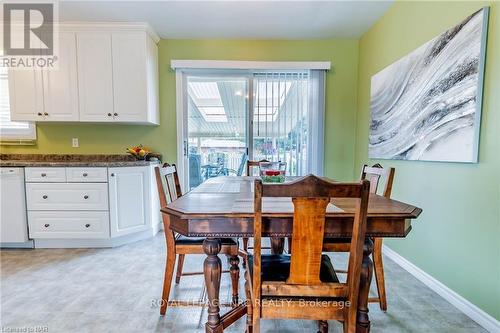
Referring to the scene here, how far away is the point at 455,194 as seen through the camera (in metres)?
1.76

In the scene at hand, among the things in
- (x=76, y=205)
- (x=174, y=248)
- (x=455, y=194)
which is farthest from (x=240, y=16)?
(x=76, y=205)

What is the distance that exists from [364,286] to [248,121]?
259 cm

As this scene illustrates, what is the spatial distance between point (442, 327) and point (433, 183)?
0.99 metres

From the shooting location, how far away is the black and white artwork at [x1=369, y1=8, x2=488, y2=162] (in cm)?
157

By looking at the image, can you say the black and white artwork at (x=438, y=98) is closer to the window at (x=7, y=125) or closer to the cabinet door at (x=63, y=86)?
the cabinet door at (x=63, y=86)

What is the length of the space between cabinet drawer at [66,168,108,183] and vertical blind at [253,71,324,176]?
184 cm

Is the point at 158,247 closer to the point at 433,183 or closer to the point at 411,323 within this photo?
the point at 411,323

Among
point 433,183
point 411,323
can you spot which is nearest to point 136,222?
point 411,323

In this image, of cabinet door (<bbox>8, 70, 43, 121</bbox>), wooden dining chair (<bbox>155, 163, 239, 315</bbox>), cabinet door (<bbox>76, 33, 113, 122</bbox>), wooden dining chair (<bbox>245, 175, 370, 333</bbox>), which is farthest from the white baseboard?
cabinet door (<bbox>8, 70, 43, 121</bbox>)

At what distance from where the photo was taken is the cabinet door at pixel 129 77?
2914 millimetres

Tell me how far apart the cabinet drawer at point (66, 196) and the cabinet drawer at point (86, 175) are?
5 centimetres

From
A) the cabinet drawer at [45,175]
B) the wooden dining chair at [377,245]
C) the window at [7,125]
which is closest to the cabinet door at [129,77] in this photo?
the cabinet drawer at [45,175]

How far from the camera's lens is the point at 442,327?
59.3 inches

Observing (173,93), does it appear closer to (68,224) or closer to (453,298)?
(68,224)
